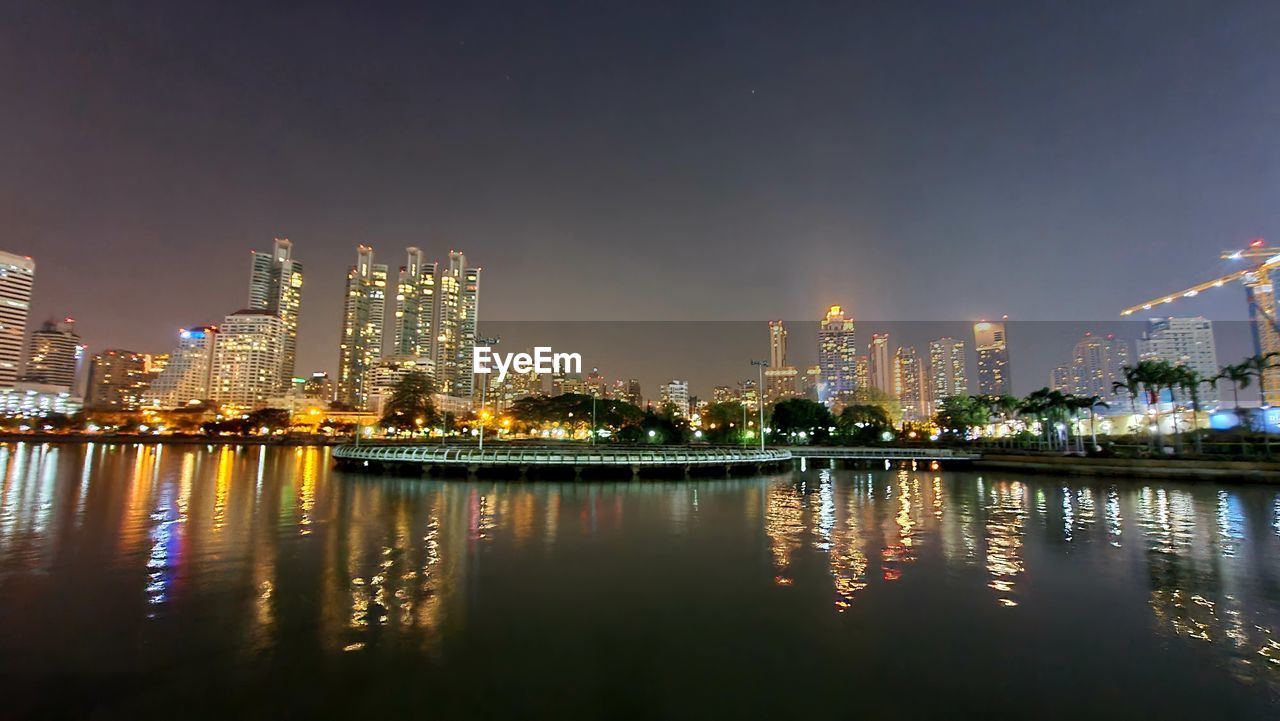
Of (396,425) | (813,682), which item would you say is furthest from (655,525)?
(396,425)

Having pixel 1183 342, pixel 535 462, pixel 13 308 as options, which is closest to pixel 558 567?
pixel 535 462

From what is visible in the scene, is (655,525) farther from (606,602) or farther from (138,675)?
(138,675)

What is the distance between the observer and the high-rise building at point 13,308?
17864cm

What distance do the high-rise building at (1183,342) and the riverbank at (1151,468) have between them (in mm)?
152291

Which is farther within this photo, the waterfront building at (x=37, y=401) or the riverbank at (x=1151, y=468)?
the waterfront building at (x=37, y=401)

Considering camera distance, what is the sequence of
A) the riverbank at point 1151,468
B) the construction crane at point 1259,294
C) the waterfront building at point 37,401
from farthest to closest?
the waterfront building at point 37,401, the construction crane at point 1259,294, the riverbank at point 1151,468

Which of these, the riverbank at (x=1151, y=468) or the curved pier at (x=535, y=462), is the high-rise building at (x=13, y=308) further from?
the riverbank at (x=1151, y=468)

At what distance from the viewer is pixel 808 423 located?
92375 mm

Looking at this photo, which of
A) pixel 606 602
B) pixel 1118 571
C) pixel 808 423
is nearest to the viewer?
pixel 606 602

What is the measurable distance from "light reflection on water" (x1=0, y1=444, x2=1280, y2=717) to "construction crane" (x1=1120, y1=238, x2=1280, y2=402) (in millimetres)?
92389

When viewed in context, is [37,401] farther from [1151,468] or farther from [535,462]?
[1151,468]

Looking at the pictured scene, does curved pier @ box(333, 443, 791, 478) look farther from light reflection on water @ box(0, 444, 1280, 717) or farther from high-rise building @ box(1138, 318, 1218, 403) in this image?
high-rise building @ box(1138, 318, 1218, 403)

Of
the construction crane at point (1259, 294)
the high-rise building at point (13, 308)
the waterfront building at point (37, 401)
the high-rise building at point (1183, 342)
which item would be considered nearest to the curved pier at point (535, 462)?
the construction crane at point (1259, 294)

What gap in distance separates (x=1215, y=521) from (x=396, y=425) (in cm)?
12182
